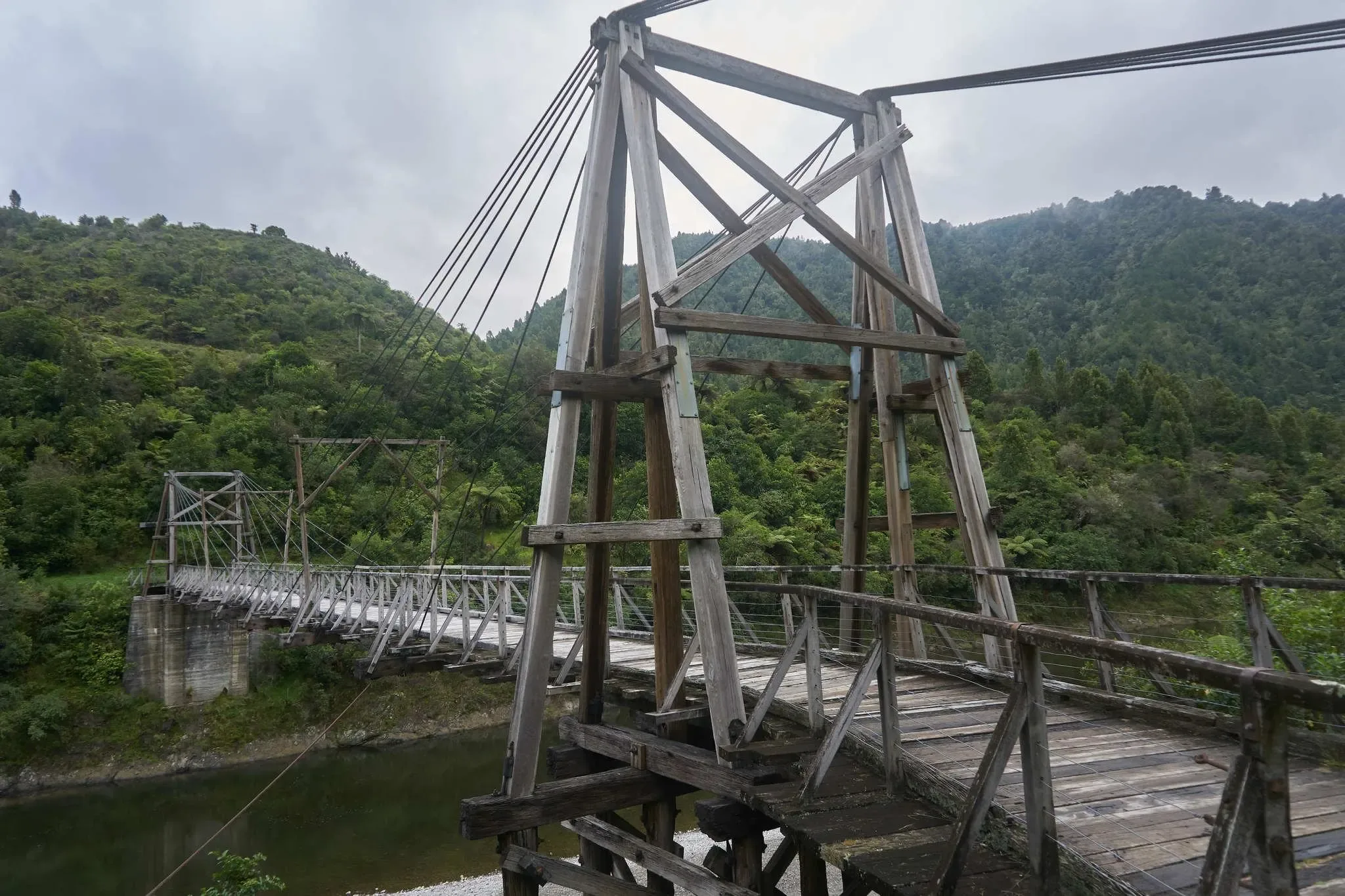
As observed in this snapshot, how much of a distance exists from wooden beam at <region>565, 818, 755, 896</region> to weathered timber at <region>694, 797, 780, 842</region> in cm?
21

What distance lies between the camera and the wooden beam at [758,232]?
4.53 m

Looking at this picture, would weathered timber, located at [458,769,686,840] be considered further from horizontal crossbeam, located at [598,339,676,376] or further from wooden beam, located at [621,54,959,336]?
wooden beam, located at [621,54,959,336]

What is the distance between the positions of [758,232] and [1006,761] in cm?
350

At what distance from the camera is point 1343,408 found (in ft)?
143

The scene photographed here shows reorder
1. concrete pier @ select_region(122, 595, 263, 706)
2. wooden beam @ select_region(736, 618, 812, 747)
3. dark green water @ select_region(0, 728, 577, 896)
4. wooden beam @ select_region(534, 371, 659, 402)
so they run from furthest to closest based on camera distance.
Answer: concrete pier @ select_region(122, 595, 263, 706) → dark green water @ select_region(0, 728, 577, 896) → wooden beam @ select_region(534, 371, 659, 402) → wooden beam @ select_region(736, 618, 812, 747)

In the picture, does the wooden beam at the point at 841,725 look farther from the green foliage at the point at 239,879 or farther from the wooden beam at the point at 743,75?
the green foliage at the point at 239,879

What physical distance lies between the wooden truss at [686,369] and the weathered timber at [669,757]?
16 cm

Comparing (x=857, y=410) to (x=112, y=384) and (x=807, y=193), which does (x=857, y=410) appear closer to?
(x=807, y=193)

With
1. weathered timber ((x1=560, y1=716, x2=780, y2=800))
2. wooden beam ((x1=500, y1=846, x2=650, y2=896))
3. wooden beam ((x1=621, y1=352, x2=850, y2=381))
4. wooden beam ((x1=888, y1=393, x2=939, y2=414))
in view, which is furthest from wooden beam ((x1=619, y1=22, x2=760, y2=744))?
wooden beam ((x1=888, y1=393, x2=939, y2=414))

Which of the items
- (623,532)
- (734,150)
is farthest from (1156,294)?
(623,532)

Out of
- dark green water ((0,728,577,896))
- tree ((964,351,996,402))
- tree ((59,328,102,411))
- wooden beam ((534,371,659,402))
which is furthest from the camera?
tree ((964,351,996,402))

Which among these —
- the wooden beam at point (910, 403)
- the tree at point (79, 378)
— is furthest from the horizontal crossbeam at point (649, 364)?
the tree at point (79, 378)

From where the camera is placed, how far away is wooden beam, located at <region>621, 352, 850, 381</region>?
585 cm

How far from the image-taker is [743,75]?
568 centimetres
